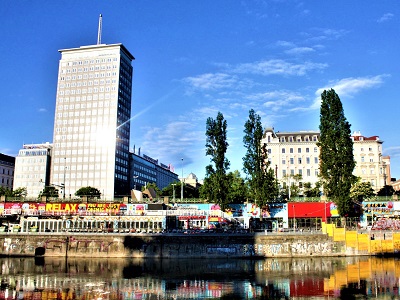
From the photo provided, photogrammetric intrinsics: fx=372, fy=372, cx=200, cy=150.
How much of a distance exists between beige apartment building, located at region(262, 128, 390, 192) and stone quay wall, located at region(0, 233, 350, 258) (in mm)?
52764

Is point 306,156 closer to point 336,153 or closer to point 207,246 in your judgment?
point 336,153

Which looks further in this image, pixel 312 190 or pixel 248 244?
pixel 312 190

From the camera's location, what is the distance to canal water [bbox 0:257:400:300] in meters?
38.4

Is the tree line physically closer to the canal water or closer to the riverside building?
the canal water

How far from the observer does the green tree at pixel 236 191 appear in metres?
83.7

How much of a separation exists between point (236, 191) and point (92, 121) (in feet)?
317

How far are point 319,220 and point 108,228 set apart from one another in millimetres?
47146

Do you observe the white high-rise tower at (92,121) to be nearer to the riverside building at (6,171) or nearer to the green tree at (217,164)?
the riverside building at (6,171)

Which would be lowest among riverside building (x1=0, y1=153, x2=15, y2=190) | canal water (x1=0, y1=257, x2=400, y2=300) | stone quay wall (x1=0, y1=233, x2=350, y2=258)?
canal water (x1=0, y1=257, x2=400, y2=300)

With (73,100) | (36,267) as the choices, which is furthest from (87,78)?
(36,267)

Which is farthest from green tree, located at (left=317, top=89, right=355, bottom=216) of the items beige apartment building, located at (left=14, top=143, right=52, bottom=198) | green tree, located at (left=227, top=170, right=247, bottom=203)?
beige apartment building, located at (left=14, top=143, right=52, bottom=198)

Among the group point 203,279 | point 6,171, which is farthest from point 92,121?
point 203,279

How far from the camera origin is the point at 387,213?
83312 millimetres

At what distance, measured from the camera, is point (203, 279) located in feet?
156
